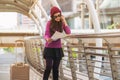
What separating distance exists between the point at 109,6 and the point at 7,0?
23.6 feet

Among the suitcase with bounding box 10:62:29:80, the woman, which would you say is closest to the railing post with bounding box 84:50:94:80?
the woman

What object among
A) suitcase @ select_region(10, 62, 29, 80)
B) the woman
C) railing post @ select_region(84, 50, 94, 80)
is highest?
the woman

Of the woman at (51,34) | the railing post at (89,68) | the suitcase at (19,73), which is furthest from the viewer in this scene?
the suitcase at (19,73)

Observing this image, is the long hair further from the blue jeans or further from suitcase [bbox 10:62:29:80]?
suitcase [bbox 10:62:29:80]

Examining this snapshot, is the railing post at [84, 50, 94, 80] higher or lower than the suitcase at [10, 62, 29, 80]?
higher

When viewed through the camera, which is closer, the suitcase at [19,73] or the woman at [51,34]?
the woman at [51,34]

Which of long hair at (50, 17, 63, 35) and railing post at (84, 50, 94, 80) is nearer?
railing post at (84, 50, 94, 80)

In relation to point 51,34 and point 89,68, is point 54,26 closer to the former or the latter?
point 51,34

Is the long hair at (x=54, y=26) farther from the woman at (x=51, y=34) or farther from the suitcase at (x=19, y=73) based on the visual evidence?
the suitcase at (x=19, y=73)

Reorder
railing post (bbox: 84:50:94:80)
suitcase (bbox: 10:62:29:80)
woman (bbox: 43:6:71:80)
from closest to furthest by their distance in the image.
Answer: railing post (bbox: 84:50:94:80) < woman (bbox: 43:6:71:80) < suitcase (bbox: 10:62:29:80)

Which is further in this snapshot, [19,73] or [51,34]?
[19,73]

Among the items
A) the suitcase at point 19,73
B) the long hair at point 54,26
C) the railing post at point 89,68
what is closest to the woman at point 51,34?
the long hair at point 54,26

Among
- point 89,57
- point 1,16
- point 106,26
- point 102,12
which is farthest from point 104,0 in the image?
point 89,57

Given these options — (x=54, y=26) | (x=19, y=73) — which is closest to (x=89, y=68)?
(x=54, y=26)
